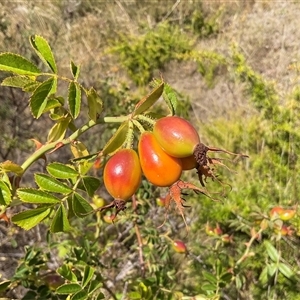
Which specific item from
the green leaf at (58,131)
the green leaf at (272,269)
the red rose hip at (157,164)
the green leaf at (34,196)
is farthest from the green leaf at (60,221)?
the green leaf at (272,269)

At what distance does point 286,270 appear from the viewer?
154 cm

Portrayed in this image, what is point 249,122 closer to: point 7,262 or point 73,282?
point 7,262

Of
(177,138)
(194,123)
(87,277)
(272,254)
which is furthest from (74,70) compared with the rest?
(194,123)

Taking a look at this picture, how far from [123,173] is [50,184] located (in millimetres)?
223

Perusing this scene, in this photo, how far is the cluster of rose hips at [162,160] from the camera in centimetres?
70

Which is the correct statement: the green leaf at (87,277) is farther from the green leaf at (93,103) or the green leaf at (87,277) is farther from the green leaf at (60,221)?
the green leaf at (93,103)

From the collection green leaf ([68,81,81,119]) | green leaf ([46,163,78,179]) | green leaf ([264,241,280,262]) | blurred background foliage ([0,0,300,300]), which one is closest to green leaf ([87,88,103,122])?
green leaf ([68,81,81,119])

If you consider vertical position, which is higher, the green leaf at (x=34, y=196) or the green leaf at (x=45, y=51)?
the green leaf at (x=45, y=51)

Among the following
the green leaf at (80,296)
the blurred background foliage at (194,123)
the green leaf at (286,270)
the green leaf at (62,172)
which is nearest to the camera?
the green leaf at (62,172)

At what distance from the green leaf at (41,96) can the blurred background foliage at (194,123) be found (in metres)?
0.36

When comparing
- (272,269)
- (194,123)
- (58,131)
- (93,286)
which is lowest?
(194,123)

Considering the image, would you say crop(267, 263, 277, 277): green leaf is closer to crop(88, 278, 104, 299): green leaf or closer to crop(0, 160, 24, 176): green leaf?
crop(88, 278, 104, 299): green leaf

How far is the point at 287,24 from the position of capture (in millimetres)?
3424

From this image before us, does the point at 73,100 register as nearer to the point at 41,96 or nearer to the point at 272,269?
the point at 41,96
